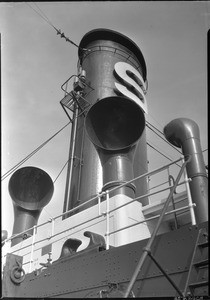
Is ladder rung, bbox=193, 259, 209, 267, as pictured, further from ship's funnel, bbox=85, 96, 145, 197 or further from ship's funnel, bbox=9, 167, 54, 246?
ship's funnel, bbox=9, 167, 54, 246

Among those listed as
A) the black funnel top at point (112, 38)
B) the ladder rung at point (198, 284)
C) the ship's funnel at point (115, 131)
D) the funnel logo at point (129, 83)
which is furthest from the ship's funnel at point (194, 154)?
the black funnel top at point (112, 38)

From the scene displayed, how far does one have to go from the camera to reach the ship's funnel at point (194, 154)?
491cm

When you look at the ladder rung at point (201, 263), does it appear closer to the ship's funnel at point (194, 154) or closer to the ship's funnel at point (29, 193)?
the ship's funnel at point (194, 154)

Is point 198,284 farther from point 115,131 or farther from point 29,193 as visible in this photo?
point 29,193

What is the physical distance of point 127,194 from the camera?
679 centimetres

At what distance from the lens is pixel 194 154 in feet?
17.6

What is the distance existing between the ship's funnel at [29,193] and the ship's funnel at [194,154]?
19.8 ft

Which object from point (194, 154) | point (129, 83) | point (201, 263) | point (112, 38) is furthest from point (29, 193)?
point (201, 263)

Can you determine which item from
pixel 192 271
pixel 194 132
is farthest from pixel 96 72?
pixel 192 271

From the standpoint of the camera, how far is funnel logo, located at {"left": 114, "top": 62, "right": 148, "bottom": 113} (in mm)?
9812

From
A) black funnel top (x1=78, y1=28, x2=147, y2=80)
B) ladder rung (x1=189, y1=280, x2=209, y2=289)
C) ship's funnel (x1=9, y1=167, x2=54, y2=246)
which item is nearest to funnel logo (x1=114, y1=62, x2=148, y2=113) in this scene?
black funnel top (x1=78, y1=28, x2=147, y2=80)

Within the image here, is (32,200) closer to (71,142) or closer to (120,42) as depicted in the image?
(71,142)

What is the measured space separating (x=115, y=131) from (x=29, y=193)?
496 cm

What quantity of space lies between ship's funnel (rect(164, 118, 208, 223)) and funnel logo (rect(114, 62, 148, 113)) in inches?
153
